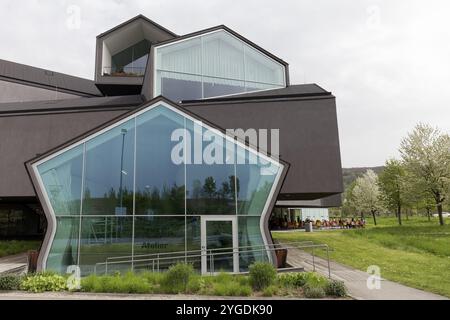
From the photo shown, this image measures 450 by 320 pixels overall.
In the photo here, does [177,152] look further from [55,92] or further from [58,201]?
[55,92]

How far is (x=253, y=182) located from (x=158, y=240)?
14.1 ft

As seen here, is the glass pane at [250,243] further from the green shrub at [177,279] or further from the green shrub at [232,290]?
the green shrub at [177,279]

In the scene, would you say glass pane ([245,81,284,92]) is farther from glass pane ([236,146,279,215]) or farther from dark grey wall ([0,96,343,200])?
glass pane ([236,146,279,215])

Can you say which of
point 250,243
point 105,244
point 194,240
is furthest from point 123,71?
point 250,243

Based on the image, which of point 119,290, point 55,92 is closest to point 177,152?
point 119,290

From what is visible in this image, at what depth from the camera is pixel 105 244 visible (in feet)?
42.4

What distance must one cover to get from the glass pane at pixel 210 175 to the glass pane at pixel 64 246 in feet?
14.5

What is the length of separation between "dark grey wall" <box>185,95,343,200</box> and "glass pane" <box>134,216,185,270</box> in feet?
25.1

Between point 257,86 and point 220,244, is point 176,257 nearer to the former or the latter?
point 220,244

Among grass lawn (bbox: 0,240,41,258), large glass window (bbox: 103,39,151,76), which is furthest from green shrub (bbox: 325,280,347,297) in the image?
large glass window (bbox: 103,39,151,76)

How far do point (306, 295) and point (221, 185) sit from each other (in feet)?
18.7

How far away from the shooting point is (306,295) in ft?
30.2

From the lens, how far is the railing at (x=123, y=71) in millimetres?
29797

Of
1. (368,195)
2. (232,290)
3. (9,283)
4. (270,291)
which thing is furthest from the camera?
(368,195)
